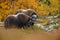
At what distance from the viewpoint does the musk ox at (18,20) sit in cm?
183

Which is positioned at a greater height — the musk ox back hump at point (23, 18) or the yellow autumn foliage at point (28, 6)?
the yellow autumn foliage at point (28, 6)

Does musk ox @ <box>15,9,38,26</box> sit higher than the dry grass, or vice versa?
musk ox @ <box>15,9,38,26</box>

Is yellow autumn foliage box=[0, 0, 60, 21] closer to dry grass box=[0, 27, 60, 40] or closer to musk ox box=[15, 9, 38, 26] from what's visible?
musk ox box=[15, 9, 38, 26]

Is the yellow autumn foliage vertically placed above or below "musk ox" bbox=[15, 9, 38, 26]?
above

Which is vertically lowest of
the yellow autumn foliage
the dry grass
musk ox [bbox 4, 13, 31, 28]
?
the dry grass

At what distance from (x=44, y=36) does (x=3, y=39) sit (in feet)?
1.28

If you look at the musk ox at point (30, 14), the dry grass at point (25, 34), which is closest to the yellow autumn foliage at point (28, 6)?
the musk ox at point (30, 14)

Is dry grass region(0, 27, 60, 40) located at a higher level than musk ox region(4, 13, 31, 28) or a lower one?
lower

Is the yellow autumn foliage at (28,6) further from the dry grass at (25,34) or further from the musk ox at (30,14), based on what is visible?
the dry grass at (25,34)

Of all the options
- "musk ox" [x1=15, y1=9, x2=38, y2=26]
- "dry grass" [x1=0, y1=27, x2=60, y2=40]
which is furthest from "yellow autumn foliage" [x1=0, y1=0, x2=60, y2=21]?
"dry grass" [x1=0, y1=27, x2=60, y2=40]

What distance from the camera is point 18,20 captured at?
6.07 feet

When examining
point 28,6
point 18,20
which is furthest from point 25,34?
point 28,6

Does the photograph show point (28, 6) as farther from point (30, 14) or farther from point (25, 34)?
point (25, 34)

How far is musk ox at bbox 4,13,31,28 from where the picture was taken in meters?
1.83
